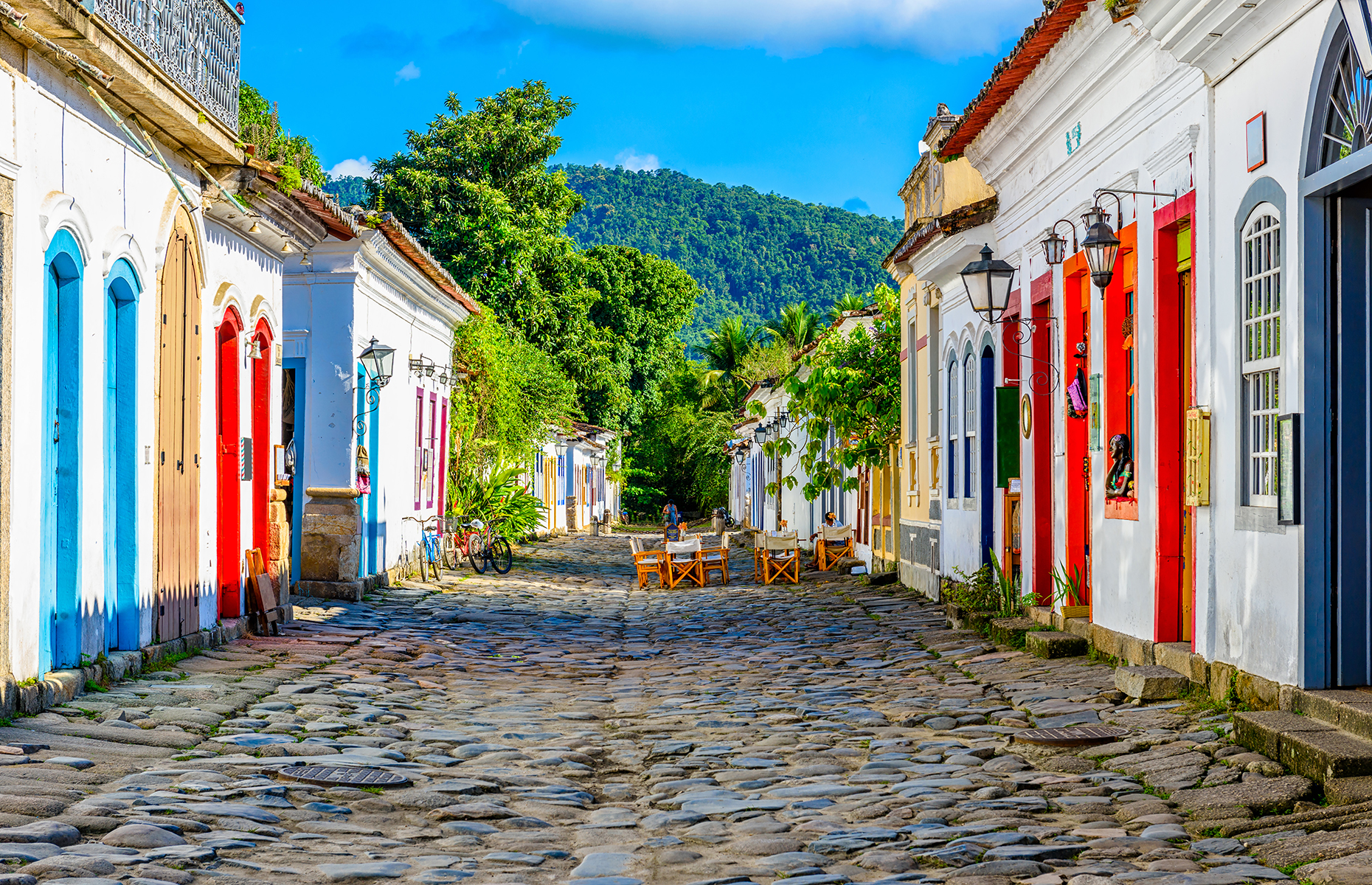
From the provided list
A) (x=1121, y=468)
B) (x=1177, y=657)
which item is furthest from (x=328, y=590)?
(x=1177, y=657)

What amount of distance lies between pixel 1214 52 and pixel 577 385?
31573 mm

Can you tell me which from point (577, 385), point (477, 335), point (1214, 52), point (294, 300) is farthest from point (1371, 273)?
point (577, 385)

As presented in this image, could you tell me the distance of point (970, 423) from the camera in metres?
14.1

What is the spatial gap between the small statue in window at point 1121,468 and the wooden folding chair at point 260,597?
721 cm

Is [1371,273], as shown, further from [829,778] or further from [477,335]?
[477,335]

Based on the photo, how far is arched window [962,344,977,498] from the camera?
45.6ft

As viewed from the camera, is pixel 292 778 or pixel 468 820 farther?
pixel 292 778

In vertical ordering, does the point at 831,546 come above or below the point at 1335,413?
below

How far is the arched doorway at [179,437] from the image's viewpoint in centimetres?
963

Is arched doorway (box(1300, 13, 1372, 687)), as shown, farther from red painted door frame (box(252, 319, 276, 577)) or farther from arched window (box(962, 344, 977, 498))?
red painted door frame (box(252, 319, 276, 577))

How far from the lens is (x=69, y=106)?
7.82m

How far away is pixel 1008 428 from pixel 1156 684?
478cm

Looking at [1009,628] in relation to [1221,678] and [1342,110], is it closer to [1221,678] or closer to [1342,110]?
[1221,678]

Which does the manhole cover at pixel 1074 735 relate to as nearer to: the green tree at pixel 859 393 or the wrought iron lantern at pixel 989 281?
the wrought iron lantern at pixel 989 281
